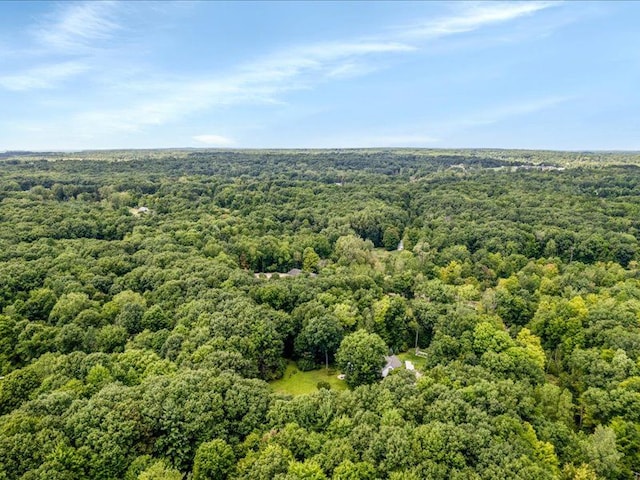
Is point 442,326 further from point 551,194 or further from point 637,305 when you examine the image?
point 551,194

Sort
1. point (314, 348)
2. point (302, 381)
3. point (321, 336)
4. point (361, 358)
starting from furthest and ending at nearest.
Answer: point (314, 348) → point (321, 336) → point (302, 381) → point (361, 358)

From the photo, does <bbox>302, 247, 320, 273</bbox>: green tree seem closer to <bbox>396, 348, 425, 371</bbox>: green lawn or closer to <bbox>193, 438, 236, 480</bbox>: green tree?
<bbox>396, 348, 425, 371</bbox>: green lawn

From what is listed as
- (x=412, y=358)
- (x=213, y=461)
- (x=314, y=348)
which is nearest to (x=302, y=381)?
(x=314, y=348)

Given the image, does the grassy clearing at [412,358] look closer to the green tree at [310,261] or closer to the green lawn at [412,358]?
the green lawn at [412,358]

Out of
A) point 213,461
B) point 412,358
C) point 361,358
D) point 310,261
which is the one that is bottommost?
point 412,358

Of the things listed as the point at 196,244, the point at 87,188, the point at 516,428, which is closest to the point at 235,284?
the point at 196,244

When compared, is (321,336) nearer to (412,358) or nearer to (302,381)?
(302,381)

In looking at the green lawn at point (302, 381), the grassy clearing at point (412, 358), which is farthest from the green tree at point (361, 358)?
the grassy clearing at point (412, 358)
